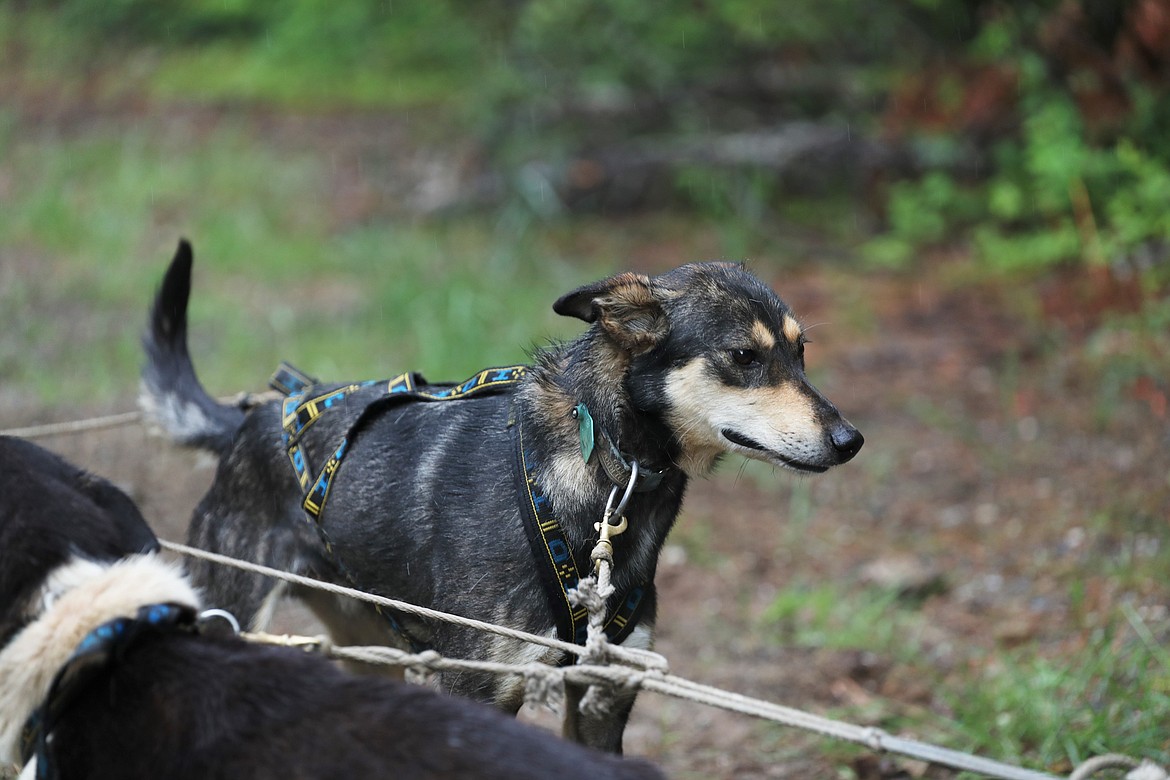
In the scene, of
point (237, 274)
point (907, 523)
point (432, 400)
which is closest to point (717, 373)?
point (432, 400)

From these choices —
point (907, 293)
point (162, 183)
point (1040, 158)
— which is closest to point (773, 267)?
point (907, 293)

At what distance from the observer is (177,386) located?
404 centimetres

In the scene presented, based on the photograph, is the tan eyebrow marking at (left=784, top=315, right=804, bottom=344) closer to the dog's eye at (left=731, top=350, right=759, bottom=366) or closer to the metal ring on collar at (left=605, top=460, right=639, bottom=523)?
the dog's eye at (left=731, top=350, right=759, bottom=366)

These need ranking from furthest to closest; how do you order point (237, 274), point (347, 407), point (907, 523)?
point (237, 274)
point (907, 523)
point (347, 407)

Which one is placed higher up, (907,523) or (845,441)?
(845,441)

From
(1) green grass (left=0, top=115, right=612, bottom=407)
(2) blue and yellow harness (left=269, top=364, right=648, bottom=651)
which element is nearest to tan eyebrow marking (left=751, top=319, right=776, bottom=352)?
(2) blue and yellow harness (left=269, top=364, right=648, bottom=651)

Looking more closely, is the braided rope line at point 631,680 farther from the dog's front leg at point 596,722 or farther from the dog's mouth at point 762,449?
the dog's mouth at point 762,449

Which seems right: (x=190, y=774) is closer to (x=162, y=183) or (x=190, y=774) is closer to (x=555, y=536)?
(x=555, y=536)

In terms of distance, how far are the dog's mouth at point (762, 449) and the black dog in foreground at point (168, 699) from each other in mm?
1194

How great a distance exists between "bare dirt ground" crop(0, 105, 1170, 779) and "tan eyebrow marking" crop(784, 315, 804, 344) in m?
1.67

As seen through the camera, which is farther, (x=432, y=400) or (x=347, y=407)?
(x=347, y=407)

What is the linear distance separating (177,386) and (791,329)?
217cm

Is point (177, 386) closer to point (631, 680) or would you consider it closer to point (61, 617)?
point (61, 617)

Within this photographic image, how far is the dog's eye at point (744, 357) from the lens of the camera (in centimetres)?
317
